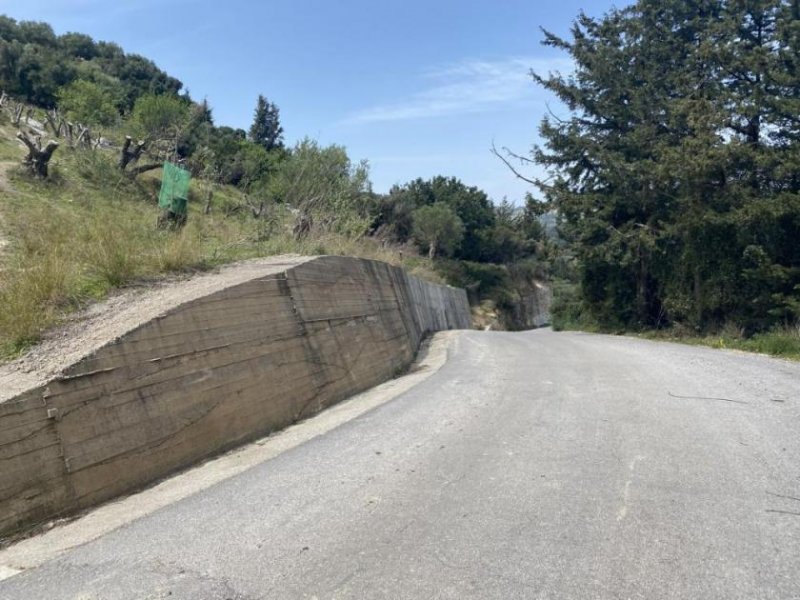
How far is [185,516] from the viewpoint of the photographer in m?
4.64

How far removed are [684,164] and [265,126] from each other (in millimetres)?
49360

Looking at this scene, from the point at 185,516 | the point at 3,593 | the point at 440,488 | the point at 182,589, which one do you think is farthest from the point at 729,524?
the point at 3,593

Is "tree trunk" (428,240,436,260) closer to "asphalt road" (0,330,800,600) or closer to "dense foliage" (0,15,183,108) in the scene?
"dense foliage" (0,15,183,108)

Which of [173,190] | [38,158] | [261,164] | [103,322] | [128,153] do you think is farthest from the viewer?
[261,164]

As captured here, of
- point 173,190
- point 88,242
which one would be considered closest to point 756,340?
point 173,190

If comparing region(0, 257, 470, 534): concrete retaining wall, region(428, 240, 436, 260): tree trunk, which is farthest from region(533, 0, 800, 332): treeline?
region(428, 240, 436, 260): tree trunk

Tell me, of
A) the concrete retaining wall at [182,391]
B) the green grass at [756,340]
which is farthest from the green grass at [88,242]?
the green grass at [756,340]

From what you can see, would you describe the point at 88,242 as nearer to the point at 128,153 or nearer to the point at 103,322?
the point at 103,322

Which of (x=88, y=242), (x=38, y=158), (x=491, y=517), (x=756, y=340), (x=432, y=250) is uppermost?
(x=38, y=158)

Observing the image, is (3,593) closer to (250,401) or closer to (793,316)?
(250,401)

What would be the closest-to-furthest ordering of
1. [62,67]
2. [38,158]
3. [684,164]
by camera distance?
[38,158]
[684,164]
[62,67]

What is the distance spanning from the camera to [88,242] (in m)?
7.65

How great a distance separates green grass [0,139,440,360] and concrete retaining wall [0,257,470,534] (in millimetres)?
956

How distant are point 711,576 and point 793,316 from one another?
16618 millimetres
